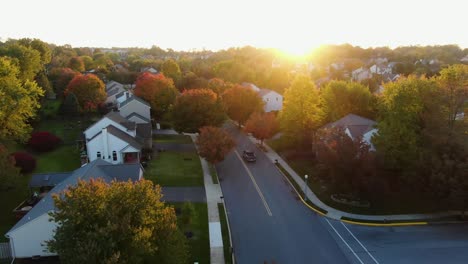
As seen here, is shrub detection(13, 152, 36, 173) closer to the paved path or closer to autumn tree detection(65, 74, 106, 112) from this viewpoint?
the paved path

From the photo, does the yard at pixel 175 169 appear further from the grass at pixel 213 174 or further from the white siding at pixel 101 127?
the white siding at pixel 101 127

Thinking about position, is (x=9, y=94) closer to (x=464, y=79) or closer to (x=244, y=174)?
(x=244, y=174)

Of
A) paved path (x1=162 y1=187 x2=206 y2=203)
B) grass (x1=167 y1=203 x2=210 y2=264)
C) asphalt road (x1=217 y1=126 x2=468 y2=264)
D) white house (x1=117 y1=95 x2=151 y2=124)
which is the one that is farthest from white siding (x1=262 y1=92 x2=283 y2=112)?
grass (x1=167 y1=203 x2=210 y2=264)

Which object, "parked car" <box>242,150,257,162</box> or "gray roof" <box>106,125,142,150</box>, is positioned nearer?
"gray roof" <box>106,125,142,150</box>

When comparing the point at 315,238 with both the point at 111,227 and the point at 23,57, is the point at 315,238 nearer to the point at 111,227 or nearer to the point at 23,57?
the point at 111,227

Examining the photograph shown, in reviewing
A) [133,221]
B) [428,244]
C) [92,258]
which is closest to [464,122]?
[428,244]
